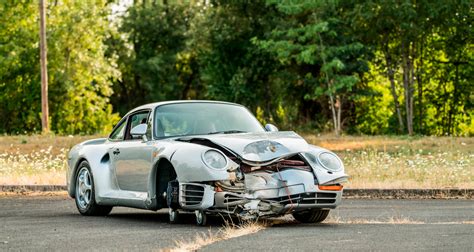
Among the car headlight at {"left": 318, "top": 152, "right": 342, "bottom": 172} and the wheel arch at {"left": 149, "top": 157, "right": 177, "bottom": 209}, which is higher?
the car headlight at {"left": 318, "top": 152, "right": 342, "bottom": 172}

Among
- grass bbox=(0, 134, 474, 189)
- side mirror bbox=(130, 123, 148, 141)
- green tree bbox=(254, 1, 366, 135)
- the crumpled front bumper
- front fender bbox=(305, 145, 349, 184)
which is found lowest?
grass bbox=(0, 134, 474, 189)

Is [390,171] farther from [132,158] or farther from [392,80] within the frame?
[392,80]

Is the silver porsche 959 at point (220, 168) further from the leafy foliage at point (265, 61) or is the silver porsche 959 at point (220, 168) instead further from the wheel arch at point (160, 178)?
the leafy foliage at point (265, 61)

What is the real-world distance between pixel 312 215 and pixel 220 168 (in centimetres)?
165

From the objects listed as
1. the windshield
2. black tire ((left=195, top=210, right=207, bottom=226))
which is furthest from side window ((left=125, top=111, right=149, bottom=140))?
black tire ((left=195, top=210, right=207, bottom=226))

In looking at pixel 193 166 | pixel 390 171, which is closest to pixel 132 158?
pixel 193 166

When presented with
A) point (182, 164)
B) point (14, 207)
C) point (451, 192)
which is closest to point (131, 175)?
point (182, 164)

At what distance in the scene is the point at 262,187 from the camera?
12.8 meters

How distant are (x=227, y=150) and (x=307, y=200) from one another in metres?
1.09

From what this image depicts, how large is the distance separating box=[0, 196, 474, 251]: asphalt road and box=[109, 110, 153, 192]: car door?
0.52m

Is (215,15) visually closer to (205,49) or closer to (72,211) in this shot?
(205,49)

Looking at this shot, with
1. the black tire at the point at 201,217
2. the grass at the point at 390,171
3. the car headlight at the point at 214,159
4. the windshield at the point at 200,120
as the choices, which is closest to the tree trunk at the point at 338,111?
the grass at the point at 390,171

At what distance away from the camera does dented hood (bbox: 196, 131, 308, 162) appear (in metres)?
12.8

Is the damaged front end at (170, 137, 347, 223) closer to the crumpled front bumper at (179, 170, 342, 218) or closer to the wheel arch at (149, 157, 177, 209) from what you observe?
the crumpled front bumper at (179, 170, 342, 218)
